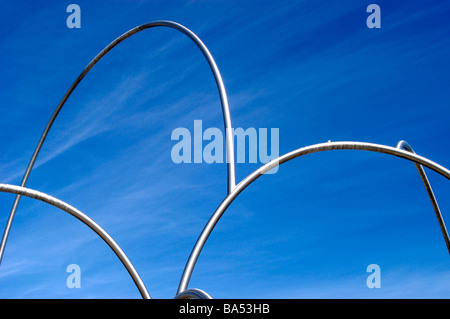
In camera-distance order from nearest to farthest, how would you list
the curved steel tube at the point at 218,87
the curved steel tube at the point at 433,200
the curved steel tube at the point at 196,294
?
the curved steel tube at the point at 196,294 < the curved steel tube at the point at 218,87 < the curved steel tube at the point at 433,200

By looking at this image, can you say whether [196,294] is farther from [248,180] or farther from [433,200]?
[433,200]

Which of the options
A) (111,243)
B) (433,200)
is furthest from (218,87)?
(433,200)

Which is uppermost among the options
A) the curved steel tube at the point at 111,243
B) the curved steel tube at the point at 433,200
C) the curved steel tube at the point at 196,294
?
the curved steel tube at the point at 433,200

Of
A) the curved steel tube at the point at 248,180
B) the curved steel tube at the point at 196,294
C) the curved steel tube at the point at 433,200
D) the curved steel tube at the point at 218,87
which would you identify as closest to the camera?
the curved steel tube at the point at 196,294

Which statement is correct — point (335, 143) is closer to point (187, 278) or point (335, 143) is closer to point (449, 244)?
point (187, 278)

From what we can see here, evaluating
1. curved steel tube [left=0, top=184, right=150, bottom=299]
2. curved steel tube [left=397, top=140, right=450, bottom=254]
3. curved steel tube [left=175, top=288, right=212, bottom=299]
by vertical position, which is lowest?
curved steel tube [left=175, top=288, right=212, bottom=299]

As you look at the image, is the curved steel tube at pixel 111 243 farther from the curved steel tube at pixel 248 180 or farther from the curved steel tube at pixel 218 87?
the curved steel tube at pixel 218 87

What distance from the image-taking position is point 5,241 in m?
42.1

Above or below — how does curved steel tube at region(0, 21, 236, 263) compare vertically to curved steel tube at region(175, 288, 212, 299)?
above

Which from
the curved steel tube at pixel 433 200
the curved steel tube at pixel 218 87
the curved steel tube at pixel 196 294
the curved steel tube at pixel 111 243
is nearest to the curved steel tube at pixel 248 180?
the curved steel tube at pixel 218 87

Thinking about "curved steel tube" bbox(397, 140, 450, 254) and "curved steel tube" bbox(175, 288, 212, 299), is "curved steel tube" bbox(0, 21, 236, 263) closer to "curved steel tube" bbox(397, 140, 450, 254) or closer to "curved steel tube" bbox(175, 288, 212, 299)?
"curved steel tube" bbox(175, 288, 212, 299)

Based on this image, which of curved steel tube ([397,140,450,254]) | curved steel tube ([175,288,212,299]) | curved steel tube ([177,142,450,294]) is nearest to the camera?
curved steel tube ([175,288,212,299])

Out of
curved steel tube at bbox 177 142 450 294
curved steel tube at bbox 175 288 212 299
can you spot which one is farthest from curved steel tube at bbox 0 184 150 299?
curved steel tube at bbox 175 288 212 299
